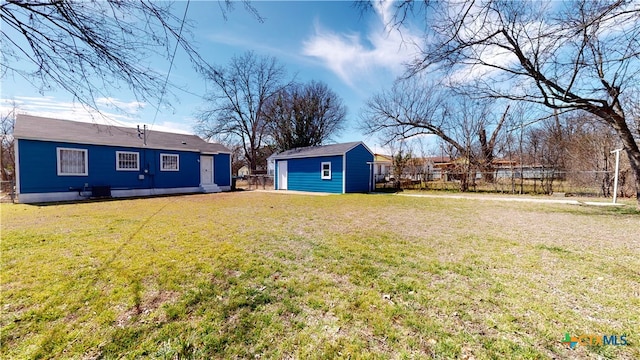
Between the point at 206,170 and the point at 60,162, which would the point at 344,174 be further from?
the point at 60,162

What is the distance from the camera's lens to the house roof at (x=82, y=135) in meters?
10.4

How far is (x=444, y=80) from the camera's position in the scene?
236 inches

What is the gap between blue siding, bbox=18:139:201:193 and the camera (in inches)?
400

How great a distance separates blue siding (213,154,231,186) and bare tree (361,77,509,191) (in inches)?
424

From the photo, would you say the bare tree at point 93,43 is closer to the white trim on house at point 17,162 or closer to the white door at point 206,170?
the white trim on house at point 17,162

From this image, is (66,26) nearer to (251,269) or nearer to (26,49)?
(26,49)

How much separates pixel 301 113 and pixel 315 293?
83.5 feet

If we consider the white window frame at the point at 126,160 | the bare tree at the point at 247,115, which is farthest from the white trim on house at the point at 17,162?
the bare tree at the point at 247,115

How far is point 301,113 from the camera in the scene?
87.7ft

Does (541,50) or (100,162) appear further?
(100,162)

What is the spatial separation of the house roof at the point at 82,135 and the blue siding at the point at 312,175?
5740mm

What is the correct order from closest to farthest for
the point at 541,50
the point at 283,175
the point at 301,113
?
the point at 541,50, the point at 283,175, the point at 301,113

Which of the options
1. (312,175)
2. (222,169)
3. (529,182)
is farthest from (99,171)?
(529,182)

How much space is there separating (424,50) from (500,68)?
175 inches
